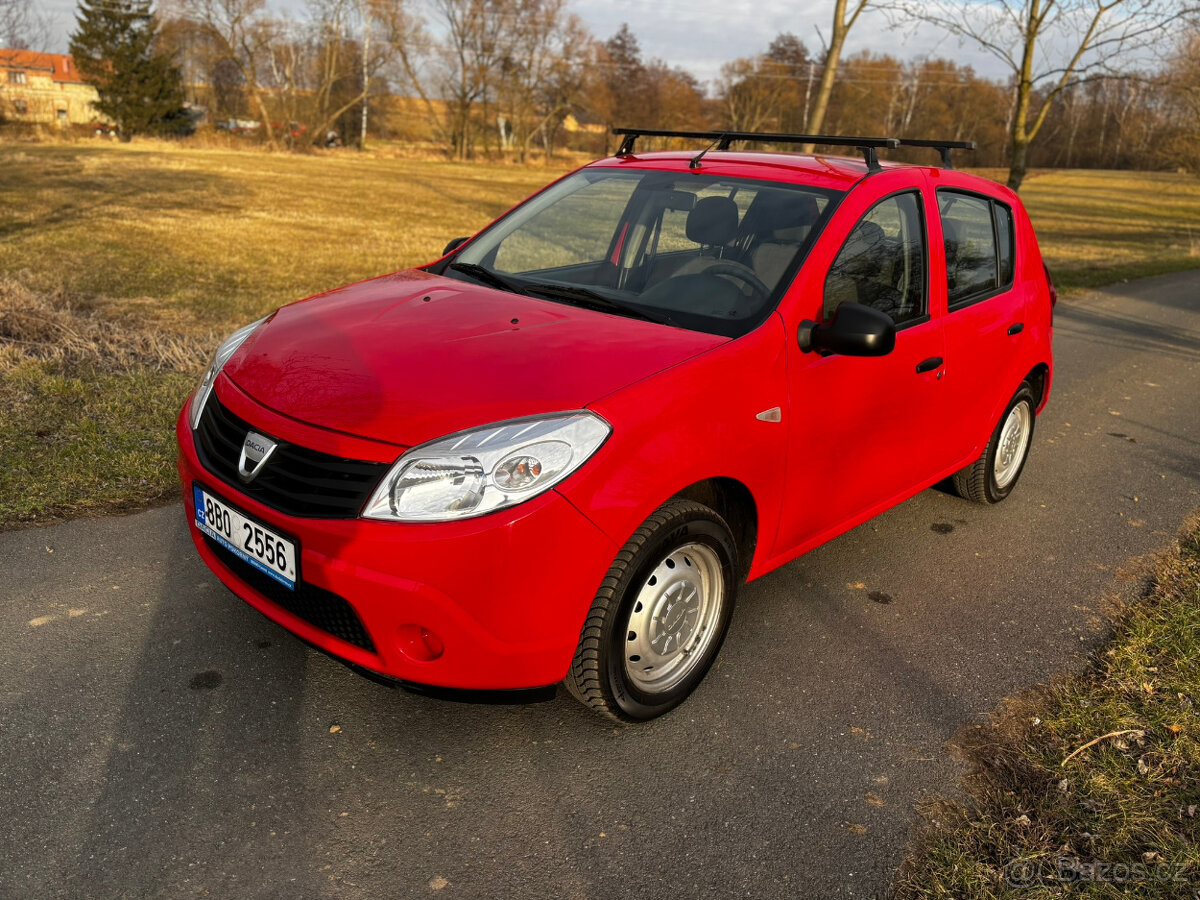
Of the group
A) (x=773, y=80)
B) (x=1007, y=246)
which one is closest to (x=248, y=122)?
(x=773, y=80)

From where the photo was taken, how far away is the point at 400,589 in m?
2.44

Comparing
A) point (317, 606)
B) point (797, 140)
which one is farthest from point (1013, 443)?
point (317, 606)

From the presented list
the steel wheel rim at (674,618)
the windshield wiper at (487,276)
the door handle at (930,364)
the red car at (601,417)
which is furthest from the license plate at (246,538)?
the door handle at (930,364)

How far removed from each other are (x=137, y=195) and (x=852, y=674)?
69.3ft

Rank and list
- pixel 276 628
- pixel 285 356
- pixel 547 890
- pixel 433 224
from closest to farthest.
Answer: pixel 547 890 < pixel 285 356 < pixel 276 628 < pixel 433 224

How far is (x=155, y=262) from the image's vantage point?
12.1 metres

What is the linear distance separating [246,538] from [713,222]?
6.93 feet

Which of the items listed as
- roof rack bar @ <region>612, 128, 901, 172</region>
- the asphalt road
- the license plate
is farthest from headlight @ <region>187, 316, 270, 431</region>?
roof rack bar @ <region>612, 128, 901, 172</region>

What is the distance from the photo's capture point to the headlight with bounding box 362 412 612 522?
97.3 inches

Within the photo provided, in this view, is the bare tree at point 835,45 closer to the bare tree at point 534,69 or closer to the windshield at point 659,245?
the windshield at point 659,245

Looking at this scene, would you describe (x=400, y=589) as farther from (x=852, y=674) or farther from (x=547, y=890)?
(x=852, y=674)

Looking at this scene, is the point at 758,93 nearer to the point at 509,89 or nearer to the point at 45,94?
the point at 509,89

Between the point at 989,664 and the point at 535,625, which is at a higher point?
the point at 535,625

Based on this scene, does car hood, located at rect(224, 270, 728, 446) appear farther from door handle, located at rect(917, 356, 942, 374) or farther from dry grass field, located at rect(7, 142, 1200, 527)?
dry grass field, located at rect(7, 142, 1200, 527)
